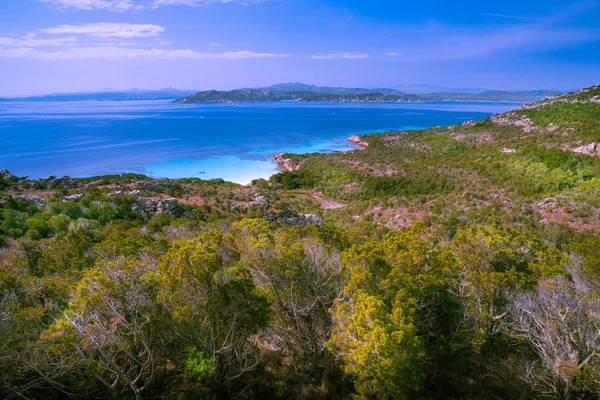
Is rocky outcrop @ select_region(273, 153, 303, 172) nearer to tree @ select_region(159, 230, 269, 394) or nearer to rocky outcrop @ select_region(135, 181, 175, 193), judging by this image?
rocky outcrop @ select_region(135, 181, 175, 193)

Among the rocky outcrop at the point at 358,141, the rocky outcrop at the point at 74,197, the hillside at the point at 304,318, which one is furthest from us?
the rocky outcrop at the point at 358,141

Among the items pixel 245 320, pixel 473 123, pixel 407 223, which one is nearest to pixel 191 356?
pixel 245 320

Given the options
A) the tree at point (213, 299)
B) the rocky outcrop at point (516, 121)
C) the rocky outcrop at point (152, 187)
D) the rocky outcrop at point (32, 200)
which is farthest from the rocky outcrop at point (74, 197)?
the rocky outcrop at point (516, 121)

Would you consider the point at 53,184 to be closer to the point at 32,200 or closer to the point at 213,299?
the point at 32,200

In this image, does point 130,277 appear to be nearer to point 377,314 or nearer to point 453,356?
point 377,314

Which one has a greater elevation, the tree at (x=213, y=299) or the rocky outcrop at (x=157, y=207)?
the tree at (x=213, y=299)

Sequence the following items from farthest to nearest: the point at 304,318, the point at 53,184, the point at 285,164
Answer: the point at 285,164 → the point at 53,184 → the point at 304,318

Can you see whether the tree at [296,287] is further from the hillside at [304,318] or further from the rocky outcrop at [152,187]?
the rocky outcrop at [152,187]

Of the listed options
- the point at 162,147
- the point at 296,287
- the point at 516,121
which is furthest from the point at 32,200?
the point at 516,121
